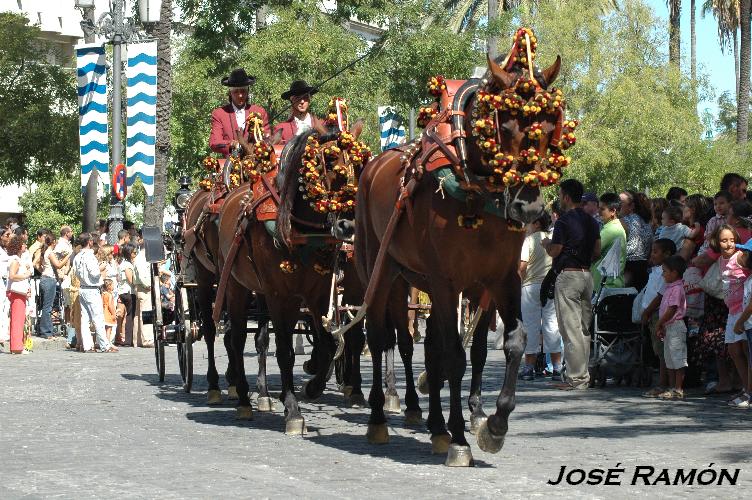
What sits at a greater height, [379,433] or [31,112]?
[31,112]

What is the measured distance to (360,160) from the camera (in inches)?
460

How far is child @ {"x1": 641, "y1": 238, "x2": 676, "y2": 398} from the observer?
47.9ft

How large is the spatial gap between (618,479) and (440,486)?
3.56ft

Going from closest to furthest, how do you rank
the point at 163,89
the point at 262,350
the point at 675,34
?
the point at 262,350
the point at 163,89
the point at 675,34

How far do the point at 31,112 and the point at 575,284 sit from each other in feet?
84.0

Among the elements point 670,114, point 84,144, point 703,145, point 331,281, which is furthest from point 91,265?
point 703,145

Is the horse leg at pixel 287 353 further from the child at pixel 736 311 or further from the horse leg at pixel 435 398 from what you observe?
the child at pixel 736 311

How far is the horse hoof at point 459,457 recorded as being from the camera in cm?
932

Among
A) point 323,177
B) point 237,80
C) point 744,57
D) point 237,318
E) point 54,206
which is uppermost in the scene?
point 744,57

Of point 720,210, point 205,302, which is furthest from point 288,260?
point 720,210

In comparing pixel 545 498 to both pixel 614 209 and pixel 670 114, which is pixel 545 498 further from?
pixel 670 114

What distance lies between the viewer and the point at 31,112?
3800 centimetres

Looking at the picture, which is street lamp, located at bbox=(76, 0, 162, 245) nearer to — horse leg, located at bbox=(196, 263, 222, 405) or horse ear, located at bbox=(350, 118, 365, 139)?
horse leg, located at bbox=(196, 263, 222, 405)

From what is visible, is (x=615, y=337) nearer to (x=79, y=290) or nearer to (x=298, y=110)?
(x=298, y=110)
